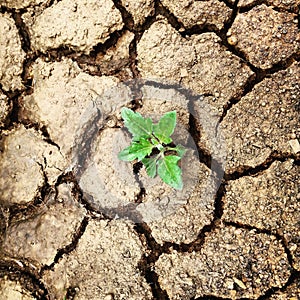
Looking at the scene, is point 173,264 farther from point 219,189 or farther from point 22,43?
point 22,43

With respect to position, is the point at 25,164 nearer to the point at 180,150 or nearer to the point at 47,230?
the point at 47,230

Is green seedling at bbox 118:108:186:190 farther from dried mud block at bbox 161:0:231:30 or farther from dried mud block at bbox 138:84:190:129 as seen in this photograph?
dried mud block at bbox 161:0:231:30

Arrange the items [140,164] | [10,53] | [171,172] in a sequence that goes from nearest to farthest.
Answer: [171,172]
[140,164]
[10,53]

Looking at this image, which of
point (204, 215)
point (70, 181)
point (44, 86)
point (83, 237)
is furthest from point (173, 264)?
point (44, 86)

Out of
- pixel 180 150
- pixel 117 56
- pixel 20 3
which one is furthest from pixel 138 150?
pixel 20 3

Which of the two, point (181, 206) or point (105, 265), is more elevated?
point (181, 206)

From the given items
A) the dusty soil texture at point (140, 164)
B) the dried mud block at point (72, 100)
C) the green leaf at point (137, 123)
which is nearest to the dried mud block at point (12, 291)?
the dusty soil texture at point (140, 164)
